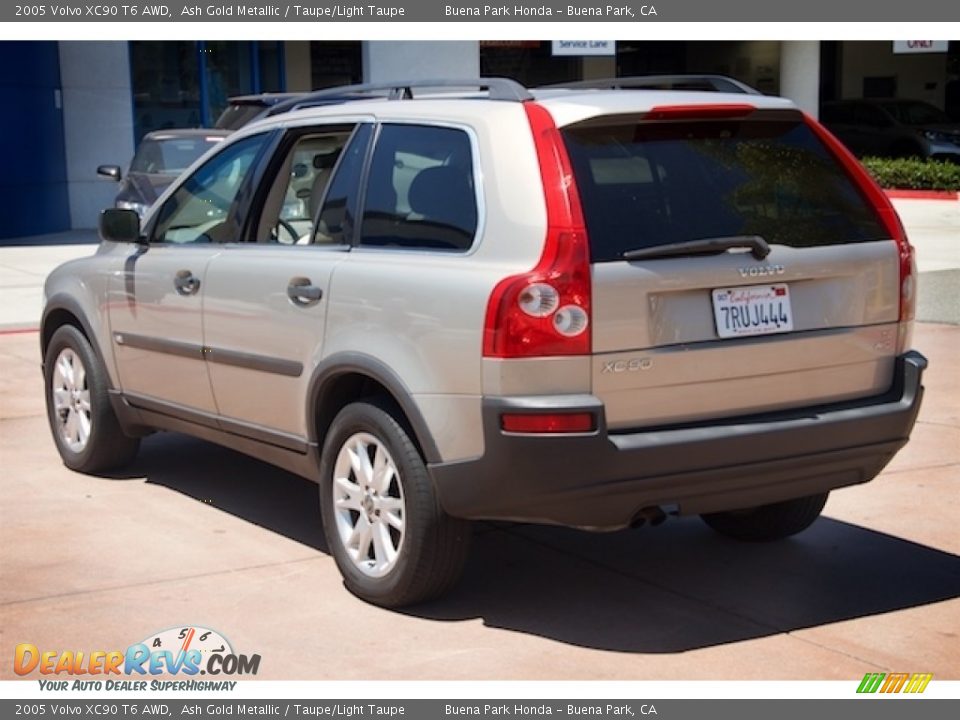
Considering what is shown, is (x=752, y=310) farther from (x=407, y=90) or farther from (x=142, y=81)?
(x=142, y=81)

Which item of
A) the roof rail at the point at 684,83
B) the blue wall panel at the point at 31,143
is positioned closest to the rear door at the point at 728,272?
the roof rail at the point at 684,83

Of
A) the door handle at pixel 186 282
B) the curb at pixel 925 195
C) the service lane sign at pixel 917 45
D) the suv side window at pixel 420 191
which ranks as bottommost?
the curb at pixel 925 195

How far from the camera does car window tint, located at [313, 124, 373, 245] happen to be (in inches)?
223

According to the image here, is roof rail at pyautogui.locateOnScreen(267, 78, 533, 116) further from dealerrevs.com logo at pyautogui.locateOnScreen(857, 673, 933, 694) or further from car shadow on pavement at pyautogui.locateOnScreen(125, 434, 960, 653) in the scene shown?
dealerrevs.com logo at pyautogui.locateOnScreen(857, 673, 933, 694)

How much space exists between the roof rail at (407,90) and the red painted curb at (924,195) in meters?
20.0

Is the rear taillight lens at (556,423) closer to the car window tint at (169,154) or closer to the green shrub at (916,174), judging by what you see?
the car window tint at (169,154)

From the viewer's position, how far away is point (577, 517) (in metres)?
4.87

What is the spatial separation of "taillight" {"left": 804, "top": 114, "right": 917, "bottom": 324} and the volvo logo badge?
60 centimetres

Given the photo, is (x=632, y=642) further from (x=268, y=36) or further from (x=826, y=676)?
(x=268, y=36)

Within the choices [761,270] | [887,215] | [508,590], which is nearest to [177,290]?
[508,590]

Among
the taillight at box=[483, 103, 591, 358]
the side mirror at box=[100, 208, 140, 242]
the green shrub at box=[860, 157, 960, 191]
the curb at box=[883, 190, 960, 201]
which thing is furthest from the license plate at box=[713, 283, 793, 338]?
the green shrub at box=[860, 157, 960, 191]

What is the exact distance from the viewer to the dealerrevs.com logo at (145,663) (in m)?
4.73

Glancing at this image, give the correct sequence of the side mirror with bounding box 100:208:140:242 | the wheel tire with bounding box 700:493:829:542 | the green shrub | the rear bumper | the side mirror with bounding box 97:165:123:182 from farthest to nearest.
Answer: the green shrub
the side mirror with bounding box 97:165:123:182
the side mirror with bounding box 100:208:140:242
the wheel tire with bounding box 700:493:829:542
the rear bumper
